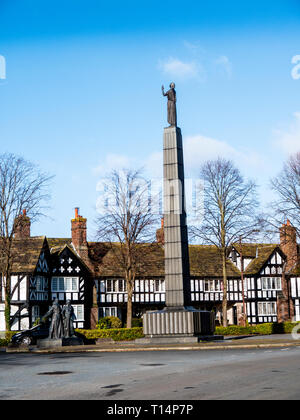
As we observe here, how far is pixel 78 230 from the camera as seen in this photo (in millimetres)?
57250

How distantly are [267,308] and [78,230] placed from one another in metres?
20.6

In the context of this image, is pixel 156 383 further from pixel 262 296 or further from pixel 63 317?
pixel 262 296

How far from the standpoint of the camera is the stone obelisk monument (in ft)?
89.1

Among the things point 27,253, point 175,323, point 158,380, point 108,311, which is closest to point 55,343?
point 175,323

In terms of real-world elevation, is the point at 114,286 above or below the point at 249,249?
below

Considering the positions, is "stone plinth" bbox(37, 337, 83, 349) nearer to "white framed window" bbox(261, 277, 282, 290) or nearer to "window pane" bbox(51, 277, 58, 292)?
"window pane" bbox(51, 277, 58, 292)

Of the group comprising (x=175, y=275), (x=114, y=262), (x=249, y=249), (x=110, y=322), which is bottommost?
(x=110, y=322)

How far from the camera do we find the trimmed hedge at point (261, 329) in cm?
4375

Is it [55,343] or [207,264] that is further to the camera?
[207,264]

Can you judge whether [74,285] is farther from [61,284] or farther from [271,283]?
[271,283]

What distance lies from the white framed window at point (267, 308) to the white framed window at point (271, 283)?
161 centimetres

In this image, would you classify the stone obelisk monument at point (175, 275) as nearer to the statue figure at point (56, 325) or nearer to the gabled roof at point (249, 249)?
the statue figure at point (56, 325)

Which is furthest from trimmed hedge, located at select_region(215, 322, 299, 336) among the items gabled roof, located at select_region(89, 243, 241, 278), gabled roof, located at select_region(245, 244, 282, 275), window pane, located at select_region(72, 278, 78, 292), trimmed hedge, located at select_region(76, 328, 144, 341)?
window pane, located at select_region(72, 278, 78, 292)
